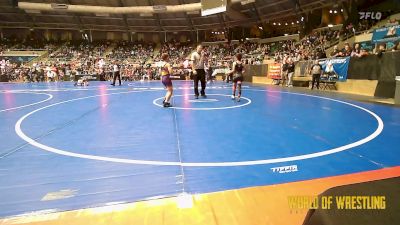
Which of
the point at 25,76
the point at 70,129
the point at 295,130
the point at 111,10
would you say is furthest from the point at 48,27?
the point at 295,130

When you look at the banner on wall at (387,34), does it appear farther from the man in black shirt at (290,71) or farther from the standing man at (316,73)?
the man in black shirt at (290,71)

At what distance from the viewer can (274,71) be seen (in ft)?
70.5

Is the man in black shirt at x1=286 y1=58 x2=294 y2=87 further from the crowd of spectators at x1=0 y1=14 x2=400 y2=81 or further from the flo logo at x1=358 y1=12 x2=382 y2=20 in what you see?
the flo logo at x1=358 y1=12 x2=382 y2=20

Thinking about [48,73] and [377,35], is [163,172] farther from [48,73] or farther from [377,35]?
[48,73]

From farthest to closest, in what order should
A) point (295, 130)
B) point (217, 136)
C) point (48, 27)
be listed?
point (48, 27) < point (295, 130) < point (217, 136)

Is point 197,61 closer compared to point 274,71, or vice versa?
point 197,61

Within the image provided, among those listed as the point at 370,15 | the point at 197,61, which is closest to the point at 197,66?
the point at 197,61

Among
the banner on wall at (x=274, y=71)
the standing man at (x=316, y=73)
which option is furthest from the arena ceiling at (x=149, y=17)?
the standing man at (x=316, y=73)

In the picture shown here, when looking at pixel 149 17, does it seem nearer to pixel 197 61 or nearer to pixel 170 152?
pixel 197 61

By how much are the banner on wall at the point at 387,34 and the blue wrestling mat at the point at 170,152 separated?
7589mm

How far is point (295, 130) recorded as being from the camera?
599 cm

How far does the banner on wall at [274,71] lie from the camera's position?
20859 mm

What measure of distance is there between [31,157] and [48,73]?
2755 centimetres

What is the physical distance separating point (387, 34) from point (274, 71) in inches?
330
